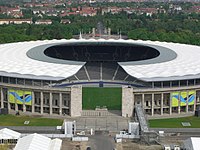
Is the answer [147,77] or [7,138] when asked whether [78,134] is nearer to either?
[7,138]

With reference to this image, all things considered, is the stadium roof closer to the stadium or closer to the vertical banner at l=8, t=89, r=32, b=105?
the stadium

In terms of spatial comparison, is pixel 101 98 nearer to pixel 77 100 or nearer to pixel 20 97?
pixel 77 100

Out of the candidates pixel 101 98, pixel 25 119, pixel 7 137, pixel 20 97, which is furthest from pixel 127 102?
pixel 7 137

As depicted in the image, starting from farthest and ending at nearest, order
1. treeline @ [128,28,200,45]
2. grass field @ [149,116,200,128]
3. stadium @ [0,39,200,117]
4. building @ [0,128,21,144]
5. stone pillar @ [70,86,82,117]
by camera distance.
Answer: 1. treeline @ [128,28,200,45]
2. stadium @ [0,39,200,117]
3. stone pillar @ [70,86,82,117]
4. grass field @ [149,116,200,128]
5. building @ [0,128,21,144]

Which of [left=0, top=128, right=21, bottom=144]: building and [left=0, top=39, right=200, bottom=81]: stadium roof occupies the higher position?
[left=0, top=39, right=200, bottom=81]: stadium roof

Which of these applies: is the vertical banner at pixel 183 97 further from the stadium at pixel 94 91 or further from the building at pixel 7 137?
the building at pixel 7 137

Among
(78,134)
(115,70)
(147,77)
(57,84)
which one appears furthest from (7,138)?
(115,70)

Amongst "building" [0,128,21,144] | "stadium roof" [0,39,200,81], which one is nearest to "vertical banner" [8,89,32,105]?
"stadium roof" [0,39,200,81]

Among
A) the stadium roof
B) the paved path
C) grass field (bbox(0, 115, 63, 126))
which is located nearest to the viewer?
the paved path
